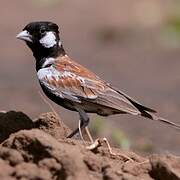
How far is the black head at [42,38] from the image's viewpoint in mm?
8961

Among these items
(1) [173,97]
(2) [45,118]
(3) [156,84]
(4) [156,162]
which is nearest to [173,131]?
(1) [173,97]

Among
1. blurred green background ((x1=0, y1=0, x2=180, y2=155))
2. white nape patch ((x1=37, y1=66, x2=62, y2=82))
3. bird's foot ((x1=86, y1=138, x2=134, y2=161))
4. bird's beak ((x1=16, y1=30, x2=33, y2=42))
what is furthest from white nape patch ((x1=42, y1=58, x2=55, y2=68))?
blurred green background ((x1=0, y1=0, x2=180, y2=155))

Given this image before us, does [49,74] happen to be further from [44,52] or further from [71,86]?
[44,52]

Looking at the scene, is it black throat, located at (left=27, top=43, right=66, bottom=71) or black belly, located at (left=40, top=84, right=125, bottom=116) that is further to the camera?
black throat, located at (left=27, top=43, right=66, bottom=71)

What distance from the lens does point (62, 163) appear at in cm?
619

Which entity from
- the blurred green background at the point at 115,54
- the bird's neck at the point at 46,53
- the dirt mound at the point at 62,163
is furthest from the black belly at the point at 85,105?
the blurred green background at the point at 115,54

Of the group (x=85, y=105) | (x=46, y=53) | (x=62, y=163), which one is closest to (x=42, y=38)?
(x=46, y=53)

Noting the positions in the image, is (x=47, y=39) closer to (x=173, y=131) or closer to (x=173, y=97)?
(x=173, y=131)

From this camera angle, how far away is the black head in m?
8.96

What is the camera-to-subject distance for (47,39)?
903 centimetres

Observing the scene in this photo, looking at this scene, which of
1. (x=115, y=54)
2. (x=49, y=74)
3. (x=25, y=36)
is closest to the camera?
(x=49, y=74)

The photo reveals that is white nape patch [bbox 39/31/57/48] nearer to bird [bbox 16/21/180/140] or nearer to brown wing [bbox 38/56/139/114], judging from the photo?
bird [bbox 16/21/180/140]

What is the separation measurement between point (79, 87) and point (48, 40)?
22.5 inches

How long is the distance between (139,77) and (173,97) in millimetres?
1534
